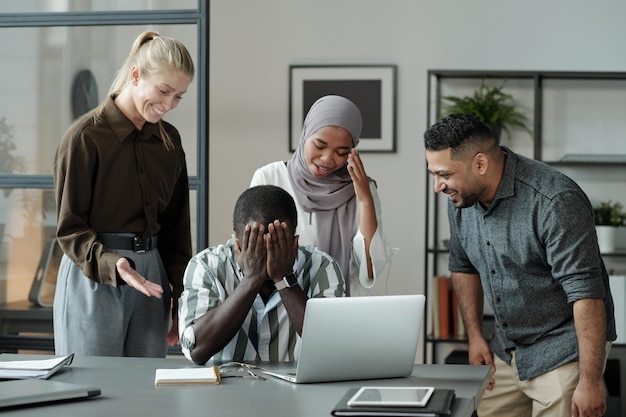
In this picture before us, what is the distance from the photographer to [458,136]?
235 centimetres

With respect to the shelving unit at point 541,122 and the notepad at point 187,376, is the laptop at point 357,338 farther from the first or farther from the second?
the shelving unit at point 541,122

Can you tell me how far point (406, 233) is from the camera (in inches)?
192

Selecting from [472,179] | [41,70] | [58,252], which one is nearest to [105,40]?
[41,70]

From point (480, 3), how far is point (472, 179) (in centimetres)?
266

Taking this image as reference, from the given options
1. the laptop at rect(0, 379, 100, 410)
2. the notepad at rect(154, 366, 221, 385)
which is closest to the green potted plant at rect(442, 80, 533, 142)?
the notepad at rect(154, 366, 221, 385)

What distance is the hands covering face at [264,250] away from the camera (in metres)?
2.16

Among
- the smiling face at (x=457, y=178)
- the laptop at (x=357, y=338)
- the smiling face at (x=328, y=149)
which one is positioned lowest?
the laptop at (x=357, y=338)

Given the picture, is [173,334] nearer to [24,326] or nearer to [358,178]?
[358,178]

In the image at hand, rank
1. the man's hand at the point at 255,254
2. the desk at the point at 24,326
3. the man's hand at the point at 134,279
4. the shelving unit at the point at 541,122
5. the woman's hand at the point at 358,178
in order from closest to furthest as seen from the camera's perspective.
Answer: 1. the man's hand at the point at 255,254
2. the man's hand at the point at 134,279
3. the woman's hand at the point at 358,178
4. the desk at the point at 24,326
5. the shelving unit at the point at 541,122

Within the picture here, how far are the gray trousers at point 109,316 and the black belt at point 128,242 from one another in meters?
0.01

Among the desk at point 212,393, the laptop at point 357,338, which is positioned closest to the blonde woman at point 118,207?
the desk at point 212,393

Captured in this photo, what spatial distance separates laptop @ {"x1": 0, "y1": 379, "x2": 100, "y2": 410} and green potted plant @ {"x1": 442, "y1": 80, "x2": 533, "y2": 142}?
10.2 feet

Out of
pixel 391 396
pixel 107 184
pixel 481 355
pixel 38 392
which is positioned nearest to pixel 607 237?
pixel 481 355

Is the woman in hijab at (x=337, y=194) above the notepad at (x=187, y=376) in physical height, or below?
above
